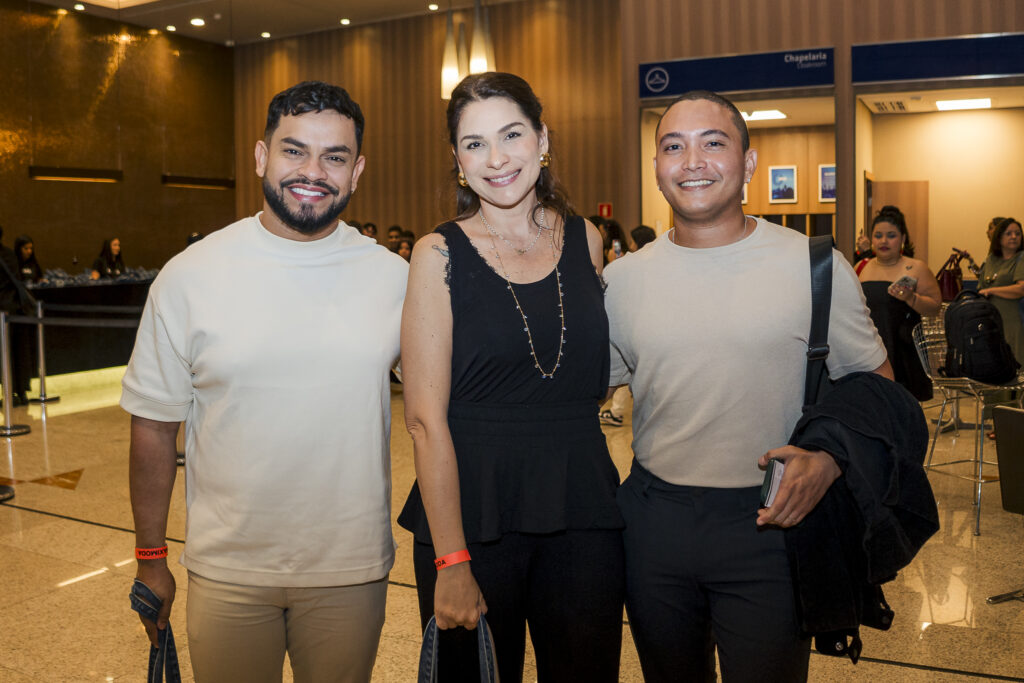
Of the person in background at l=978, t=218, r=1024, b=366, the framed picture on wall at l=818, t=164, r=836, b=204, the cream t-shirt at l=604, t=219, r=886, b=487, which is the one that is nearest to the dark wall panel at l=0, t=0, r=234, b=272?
the framed picture on wall at l=818, t=164, r=836, b=204

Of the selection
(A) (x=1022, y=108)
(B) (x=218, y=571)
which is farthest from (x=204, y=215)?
(B) (x=218, y=571)

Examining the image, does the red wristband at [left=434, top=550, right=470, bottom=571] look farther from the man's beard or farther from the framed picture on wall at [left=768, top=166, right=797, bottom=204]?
the framed picture on wall at [left=768, top=166, right=797, bottom=204]

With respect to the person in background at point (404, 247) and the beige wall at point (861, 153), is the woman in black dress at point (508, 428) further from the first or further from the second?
the beige wall at point (861, 153)

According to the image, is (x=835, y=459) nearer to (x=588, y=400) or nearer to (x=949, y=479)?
(x=588, y=400)

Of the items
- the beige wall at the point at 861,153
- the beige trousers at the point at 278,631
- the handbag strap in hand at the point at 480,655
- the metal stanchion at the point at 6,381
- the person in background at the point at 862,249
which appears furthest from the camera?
the beige wall at the point at 861,153

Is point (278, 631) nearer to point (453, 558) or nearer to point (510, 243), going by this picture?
point (453, 558)

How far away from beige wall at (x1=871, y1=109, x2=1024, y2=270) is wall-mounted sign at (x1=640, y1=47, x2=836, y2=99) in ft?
6.55

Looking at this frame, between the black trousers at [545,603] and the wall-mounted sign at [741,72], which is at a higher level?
the wall-mounted sign at [741,72]

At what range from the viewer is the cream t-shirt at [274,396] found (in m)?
1.76

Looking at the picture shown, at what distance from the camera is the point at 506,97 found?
5.86 ft

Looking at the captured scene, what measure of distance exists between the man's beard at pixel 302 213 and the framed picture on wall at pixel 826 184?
1052 centimetres

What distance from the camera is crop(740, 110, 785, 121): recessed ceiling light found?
419 inches

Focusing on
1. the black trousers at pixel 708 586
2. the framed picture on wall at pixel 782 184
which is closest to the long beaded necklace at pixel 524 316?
the black trousers at pixel 708 586

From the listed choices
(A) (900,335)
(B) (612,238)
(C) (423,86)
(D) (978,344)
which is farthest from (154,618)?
(C) (423,86)
